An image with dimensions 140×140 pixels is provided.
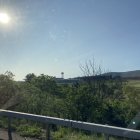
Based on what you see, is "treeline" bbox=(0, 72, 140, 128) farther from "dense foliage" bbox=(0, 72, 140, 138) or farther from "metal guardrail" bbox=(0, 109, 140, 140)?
"metal guardrail" bbox=(0, 109, 140, 140)

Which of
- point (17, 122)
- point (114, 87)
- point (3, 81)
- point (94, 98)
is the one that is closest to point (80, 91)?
point (94, 98)

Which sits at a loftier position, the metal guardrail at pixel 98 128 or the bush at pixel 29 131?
the metal guardrail at pixel 98 128

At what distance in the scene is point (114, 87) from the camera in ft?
157

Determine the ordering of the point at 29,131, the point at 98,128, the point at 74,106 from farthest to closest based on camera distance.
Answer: the point at 74,106 → the point at 29,131 → the point at 98,128

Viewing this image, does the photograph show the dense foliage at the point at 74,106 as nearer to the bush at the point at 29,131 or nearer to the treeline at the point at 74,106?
the treeline at the point at 74,106

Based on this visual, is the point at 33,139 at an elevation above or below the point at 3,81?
below

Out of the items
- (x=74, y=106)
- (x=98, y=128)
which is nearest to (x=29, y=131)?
(x=98, y=128)

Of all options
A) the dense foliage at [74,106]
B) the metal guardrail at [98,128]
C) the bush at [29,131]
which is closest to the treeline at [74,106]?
the dense foliage at [74,106]

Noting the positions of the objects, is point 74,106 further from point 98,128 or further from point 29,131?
point 98,128

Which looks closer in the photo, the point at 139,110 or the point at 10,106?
the point at 10,106

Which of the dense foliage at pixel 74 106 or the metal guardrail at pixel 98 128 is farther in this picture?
the dense foliage at pixel 74 106

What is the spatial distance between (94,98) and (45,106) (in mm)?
2555

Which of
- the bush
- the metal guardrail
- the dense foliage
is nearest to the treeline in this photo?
the dense foliage

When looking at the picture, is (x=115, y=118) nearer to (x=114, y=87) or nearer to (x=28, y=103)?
(x=28, y=103)
